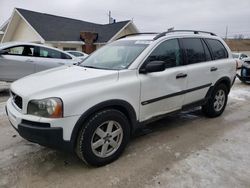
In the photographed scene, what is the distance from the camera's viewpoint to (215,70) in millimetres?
4992

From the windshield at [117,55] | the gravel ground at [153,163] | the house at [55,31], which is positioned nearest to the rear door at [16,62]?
the gravel ground at [153,163]

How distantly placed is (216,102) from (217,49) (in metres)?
1.11

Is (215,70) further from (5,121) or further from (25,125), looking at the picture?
(5,121)

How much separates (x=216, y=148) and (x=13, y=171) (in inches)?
114

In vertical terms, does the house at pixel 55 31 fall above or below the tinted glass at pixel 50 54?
above

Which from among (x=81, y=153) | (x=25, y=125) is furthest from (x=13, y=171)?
(x=81, y=153)

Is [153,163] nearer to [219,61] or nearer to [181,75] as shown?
[181,75]

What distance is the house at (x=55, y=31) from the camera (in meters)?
21.1

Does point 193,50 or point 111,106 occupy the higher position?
Result: point 193,50

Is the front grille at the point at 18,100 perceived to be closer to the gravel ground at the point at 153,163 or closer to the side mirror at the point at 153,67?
the gravel ground at the point at 153,163

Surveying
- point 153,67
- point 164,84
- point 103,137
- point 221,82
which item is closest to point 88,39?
point 221,82

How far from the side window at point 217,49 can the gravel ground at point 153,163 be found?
152 centimetres

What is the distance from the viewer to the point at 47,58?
8266 mm

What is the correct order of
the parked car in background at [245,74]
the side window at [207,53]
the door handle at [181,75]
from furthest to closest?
the parked car in background at [245,74] < the side window at [207,53] < the door handle at [181,75]
